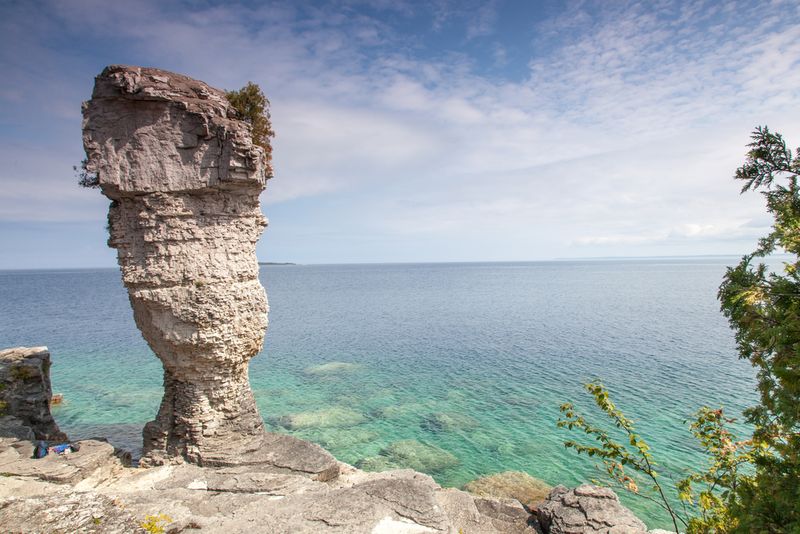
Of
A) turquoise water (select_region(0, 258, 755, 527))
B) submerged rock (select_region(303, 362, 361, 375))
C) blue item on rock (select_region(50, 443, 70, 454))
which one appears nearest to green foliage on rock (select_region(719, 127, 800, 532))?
turquoise water (select_region(0, 258, 755, 527))

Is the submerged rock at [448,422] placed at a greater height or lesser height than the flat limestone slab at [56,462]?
lesser

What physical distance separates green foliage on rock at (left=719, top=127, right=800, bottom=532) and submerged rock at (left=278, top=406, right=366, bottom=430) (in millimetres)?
22513

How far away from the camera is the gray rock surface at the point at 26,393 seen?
17.4 m

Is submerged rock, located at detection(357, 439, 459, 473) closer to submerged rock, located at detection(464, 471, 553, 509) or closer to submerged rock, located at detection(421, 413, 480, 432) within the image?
submerged rock, located at detection(421, 413, 480, 432)

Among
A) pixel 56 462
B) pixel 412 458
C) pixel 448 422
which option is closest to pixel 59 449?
pixel 56 462

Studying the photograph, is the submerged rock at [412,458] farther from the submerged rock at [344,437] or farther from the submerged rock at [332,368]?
the submerged rock at [332,368]

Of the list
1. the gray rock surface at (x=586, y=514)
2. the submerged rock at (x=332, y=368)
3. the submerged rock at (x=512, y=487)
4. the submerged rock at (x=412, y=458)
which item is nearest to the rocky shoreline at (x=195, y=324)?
the gray rock surface at (x=586, y=514)

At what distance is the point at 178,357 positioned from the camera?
50.1ft

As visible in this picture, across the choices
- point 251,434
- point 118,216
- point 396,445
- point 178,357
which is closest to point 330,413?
point 396,445

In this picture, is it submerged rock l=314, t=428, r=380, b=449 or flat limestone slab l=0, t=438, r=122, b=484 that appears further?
submerged rock l=314, t=428, r=380, b=449

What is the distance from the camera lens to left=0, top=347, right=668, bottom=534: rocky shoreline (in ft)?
22.8

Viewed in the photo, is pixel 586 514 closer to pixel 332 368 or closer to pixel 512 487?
pixel 512 487

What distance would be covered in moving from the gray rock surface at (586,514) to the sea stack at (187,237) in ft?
25.3

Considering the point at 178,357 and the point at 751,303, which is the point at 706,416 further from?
the point at 178,357
